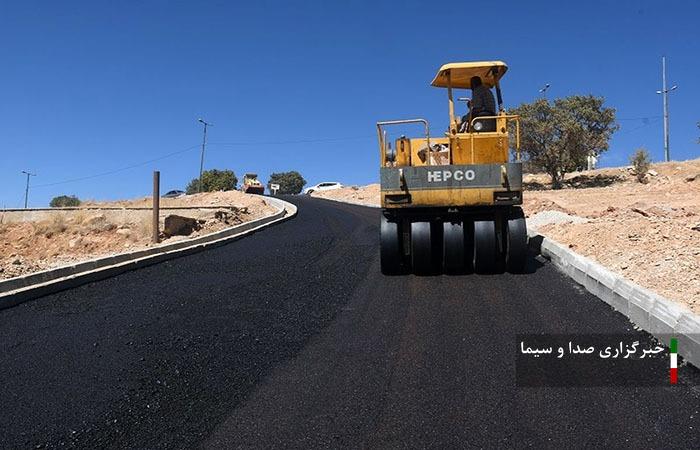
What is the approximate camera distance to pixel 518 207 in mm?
9812

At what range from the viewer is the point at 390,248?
956 centimetres

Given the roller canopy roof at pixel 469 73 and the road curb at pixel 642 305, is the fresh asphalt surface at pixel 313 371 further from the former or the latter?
the roller canopy roof at pixel 469 73

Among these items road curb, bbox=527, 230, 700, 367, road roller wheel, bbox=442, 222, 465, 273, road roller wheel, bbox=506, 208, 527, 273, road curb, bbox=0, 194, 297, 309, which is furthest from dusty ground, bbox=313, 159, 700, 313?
road curb, bbox=0, 194, 297, 309

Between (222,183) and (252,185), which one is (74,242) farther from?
(222,183)

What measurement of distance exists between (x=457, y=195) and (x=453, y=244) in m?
0.80

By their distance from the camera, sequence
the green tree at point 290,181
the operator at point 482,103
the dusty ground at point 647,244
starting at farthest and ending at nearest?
1. the green tree at point 290,181
2. the operator at point 482,103
3. the dusty ground at point 647,244

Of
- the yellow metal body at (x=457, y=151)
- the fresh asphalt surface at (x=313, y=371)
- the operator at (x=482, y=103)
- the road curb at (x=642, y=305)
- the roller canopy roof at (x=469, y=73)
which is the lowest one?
the fresh asphalt surface at (x=313, y=371)

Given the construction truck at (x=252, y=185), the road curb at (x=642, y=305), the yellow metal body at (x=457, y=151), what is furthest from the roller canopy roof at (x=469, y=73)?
the construction truck at (x=252, y=185)

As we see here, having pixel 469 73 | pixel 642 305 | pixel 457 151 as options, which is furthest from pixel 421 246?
pixel 642 305

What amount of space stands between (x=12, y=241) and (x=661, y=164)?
127 feet

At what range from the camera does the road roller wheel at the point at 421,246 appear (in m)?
9.38

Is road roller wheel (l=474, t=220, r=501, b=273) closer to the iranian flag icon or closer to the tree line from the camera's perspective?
the iranian flag icon

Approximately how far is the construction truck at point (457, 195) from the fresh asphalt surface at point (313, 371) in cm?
47

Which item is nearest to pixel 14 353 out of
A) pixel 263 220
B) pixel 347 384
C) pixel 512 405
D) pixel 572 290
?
pixel 347 384
